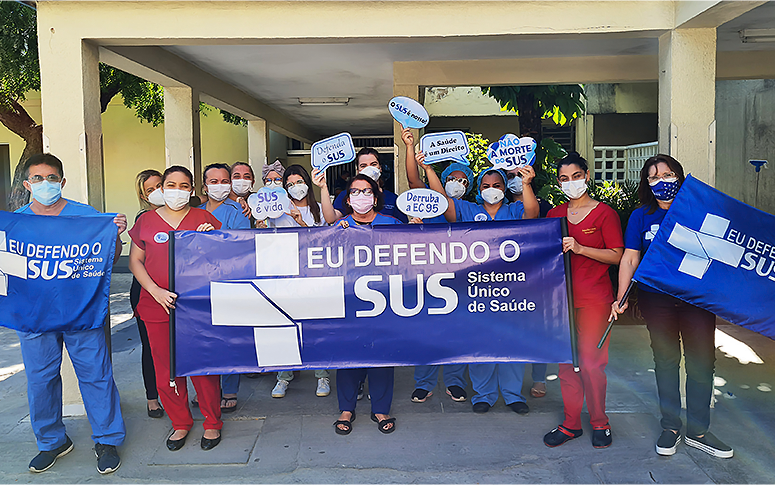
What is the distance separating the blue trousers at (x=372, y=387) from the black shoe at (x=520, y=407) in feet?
2.99

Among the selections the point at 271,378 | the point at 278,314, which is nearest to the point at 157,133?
the point at 271,378

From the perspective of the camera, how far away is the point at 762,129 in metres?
12.2

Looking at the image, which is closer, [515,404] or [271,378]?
[515,404]

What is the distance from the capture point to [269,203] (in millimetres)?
3893

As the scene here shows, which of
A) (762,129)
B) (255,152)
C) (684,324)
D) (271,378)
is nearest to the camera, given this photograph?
(684,324)

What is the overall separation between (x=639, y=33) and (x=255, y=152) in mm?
7919

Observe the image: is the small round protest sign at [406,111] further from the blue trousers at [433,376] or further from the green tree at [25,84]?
the green tree at [25,84]

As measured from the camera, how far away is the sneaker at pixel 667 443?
138 inches

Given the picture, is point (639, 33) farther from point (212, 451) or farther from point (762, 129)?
point (762, 129)

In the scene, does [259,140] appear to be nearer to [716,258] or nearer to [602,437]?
[602,437]

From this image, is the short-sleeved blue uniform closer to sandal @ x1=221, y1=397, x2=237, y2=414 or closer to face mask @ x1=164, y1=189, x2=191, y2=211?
face mask @ x1=164, y1=189, x2=191, y2=211

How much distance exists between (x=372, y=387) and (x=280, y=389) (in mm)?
1038

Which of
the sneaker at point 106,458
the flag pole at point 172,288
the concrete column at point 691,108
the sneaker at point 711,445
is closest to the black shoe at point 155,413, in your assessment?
the sneaker at point 106,458

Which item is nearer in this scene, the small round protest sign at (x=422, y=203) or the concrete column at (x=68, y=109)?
the small round protest sign at (x=422, y=203)
